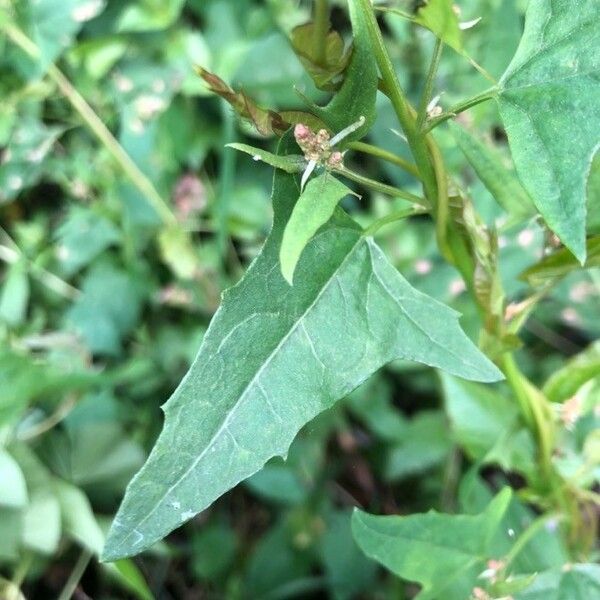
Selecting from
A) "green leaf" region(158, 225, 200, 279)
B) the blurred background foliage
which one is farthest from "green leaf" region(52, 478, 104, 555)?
"green leaf" region(158, 225, 200, 279)

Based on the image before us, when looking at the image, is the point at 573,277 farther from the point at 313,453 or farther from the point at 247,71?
the point at 247,71

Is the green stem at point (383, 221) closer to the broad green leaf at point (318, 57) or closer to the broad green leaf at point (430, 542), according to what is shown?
the broad green leaf at point (318, 57)

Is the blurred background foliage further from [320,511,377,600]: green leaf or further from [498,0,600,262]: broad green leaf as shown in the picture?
[498,0,600,262]: broad green leaf

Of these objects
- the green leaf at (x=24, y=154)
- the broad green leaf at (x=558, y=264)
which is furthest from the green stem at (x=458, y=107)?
the green leaf at (x=24, y=154)

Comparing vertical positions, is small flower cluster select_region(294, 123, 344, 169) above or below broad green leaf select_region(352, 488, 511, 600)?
A: above

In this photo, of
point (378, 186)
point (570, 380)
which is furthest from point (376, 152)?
point (570, 380)

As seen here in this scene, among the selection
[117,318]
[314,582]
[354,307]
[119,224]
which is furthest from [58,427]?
[354,307]

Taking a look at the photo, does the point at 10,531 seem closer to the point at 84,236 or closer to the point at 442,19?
the point at 84,236
